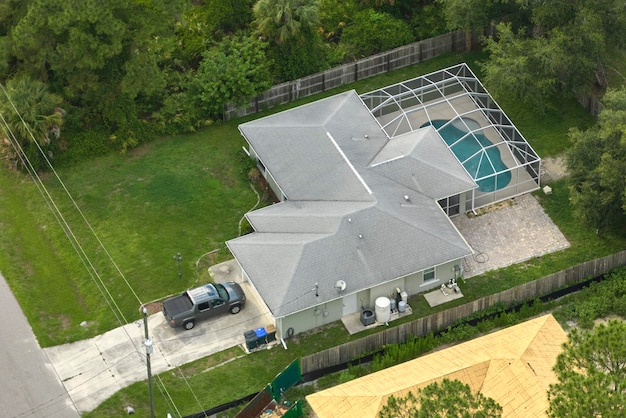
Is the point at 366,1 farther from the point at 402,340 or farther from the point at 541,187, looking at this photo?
the point at 402,340

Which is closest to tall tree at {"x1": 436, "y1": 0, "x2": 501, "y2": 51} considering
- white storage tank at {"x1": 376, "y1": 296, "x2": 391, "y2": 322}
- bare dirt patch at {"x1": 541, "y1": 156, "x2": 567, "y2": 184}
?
bare dirt patch at {"x1": 541, "y1": 156, "x2": 567, "y2": 184}

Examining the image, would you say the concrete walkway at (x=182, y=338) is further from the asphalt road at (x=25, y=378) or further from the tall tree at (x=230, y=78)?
the tall tree at (x=230, y=78)

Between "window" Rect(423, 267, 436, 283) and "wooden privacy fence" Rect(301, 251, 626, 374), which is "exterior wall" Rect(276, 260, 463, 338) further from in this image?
"wooden privacy fence" Rect(301, 251, 626, 374)

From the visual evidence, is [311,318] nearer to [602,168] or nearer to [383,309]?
[383,309]

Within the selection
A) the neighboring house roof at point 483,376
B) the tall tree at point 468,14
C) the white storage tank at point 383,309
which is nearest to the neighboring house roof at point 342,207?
the white storage tank at point 383,309

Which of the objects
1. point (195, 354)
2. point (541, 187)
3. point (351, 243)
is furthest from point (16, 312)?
point (541, 187)

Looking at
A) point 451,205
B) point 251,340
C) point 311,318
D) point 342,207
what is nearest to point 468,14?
point 451,205
